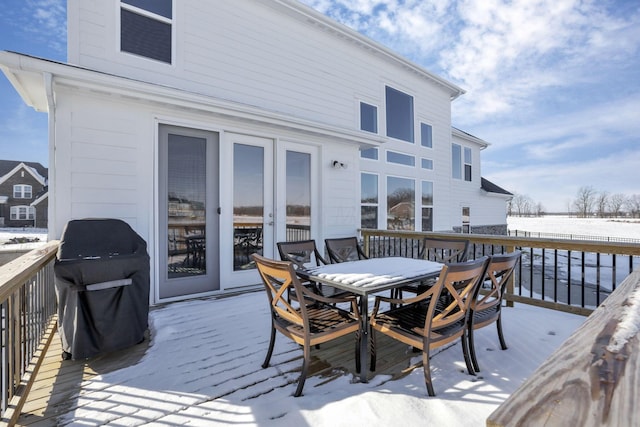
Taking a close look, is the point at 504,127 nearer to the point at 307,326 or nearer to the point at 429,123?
the point at 429,123

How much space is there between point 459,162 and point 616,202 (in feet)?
152

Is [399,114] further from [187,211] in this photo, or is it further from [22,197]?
[22,197]

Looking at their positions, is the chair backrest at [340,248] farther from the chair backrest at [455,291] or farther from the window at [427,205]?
the window at [427,205]

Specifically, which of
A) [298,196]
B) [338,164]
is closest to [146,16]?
[298,196]

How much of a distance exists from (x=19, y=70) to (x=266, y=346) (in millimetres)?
3586

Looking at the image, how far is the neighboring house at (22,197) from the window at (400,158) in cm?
2787

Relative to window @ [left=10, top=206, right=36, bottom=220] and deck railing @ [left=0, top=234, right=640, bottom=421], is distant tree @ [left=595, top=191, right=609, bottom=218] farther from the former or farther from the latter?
window @ [left=10, top=206, right=36, bottom=220]

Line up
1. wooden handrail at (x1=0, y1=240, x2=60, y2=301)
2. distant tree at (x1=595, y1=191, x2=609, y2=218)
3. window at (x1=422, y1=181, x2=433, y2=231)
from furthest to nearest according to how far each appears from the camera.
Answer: distant tree at (x1=595, y1=191, x2=609, y2=218) < window at (x1=422, y1=181, x2=433, y2=231) < wooden handrail at (x1=0, y1=240, x2=60, y2=301)

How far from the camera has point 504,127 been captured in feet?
61.0

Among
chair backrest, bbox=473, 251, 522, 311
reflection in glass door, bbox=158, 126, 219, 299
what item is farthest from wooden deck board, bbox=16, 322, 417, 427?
reflection in glass door, bbox=158, 126, 219, 299

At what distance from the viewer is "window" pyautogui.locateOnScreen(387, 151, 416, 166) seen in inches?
291

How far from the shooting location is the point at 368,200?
22.2 ft

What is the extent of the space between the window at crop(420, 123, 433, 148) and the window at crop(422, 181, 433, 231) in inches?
44.0

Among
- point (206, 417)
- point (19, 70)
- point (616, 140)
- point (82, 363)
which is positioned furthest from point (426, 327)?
point (616, 140)
